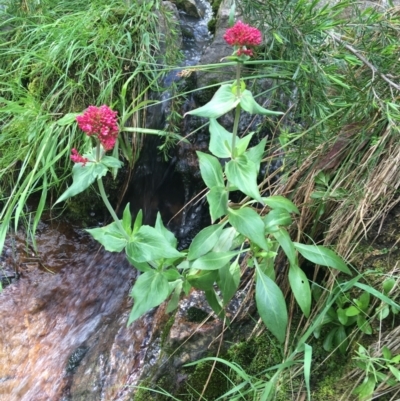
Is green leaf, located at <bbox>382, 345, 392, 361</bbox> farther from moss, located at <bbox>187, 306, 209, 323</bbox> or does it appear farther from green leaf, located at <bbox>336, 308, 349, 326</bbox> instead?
moss, located at <bbox>187, 306, 209, 323</bbox>

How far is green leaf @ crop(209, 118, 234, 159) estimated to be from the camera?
1.17 meters

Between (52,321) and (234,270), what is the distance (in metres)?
1.41

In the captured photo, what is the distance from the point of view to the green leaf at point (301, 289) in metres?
1.16

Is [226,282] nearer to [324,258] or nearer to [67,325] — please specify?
[324,258]

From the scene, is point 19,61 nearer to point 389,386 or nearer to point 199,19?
point 199,19

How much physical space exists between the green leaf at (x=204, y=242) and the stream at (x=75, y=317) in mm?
644

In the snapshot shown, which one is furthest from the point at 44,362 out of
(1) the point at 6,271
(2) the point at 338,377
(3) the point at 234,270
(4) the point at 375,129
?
(4) the point at 375,129

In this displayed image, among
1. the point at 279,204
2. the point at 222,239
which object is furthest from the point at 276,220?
the point at 222,239

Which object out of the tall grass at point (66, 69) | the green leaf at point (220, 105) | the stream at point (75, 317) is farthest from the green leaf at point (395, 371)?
the tall grass at point (66, 69)

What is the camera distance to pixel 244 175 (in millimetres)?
1076

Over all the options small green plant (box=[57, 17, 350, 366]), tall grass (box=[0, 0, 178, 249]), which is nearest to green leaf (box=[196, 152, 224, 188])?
small green plant (box=[57, 17, 350, 366])

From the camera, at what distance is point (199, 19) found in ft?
11.3

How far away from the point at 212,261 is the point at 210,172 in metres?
0.24

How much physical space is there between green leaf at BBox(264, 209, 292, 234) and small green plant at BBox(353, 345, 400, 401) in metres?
0.36
